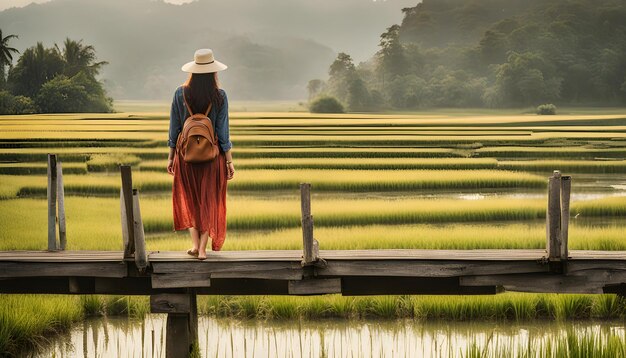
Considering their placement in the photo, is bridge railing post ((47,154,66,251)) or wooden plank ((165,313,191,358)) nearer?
wooden plank ((165,313,191,358))

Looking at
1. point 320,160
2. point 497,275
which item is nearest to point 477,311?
point 497,275

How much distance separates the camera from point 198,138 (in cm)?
538

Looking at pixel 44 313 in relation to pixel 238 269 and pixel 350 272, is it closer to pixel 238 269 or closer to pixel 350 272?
pixel 238 269

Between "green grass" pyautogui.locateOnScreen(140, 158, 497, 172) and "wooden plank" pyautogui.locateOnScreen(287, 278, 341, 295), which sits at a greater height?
"green grass" pyautogui.locateOnScreen(140, 158, 497, 172)

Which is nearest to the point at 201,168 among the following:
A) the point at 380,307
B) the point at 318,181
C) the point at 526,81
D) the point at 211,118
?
the point at 211,118

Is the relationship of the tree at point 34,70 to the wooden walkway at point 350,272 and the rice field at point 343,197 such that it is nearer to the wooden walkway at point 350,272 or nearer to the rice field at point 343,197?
the rice field at point 343,197

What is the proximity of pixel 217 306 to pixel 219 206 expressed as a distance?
1784 millimetres

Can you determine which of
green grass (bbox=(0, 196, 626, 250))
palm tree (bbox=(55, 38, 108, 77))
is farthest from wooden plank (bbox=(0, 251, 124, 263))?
palm tree (bbox=(55, 38, 108, 77))

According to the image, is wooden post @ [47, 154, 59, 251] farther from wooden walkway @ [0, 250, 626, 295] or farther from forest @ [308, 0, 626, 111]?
forest @ [308, 0, 626, 111]

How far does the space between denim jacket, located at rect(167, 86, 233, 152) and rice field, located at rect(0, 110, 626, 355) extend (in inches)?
69.3

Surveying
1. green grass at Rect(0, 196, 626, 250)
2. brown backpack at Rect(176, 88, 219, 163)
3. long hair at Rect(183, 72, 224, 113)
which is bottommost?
green grass at Rect(0, 196, 626, 250)

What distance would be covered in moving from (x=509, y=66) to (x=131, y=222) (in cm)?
3166

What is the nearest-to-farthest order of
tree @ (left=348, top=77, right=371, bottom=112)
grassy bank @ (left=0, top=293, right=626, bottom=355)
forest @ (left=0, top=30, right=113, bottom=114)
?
grassy bank @ (left=0, top=293, right=626, bottom=355) < forest @ (left=0, top=30, right=113, bottom=114) < tree @ (left=348, top=77, right=371, bottom=112)

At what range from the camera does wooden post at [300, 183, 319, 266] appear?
5.30 metres
